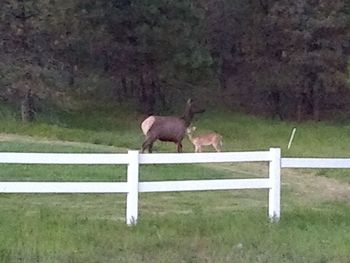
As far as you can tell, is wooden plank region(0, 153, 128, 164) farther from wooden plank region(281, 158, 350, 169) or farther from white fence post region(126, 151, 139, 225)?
wooden plank region(281, 158, 350, 169)

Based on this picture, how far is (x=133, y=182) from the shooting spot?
11656 mm

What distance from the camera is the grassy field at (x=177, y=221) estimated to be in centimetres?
1025

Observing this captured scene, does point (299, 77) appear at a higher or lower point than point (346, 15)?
lower

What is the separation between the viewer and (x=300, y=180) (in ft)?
64.1

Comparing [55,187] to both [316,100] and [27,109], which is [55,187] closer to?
[27,109]

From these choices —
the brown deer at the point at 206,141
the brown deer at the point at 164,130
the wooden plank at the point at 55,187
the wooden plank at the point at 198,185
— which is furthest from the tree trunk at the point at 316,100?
the wooden plank at the point at 55,187

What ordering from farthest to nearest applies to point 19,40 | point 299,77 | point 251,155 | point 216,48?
point 216,48, point 299,77, point 19,40, point 251,155

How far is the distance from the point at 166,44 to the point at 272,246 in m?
26.8

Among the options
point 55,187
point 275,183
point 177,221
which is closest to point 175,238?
point 177,221

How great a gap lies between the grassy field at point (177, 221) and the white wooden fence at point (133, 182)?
384 mm

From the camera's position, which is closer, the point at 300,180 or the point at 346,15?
the point at 300,180

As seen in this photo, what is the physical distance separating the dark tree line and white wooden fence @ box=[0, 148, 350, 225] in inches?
748

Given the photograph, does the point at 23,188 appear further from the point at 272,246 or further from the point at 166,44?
the point at 166,44

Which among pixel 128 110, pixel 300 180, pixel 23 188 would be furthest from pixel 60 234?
pixel 128 110
